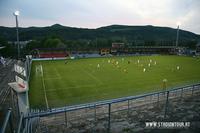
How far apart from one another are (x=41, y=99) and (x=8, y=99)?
147 inches

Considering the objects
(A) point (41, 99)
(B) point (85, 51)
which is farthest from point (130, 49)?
(A) point (41, 99)

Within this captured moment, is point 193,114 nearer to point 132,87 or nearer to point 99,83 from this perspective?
point 132,87

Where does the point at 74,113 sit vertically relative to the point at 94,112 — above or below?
below

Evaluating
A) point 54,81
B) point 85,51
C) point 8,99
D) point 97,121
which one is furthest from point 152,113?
point 85,51

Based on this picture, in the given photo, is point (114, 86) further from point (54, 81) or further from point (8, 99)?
point (8, 99)

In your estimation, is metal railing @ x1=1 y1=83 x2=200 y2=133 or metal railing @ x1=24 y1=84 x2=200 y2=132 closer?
metal railing @ x1=1 y1=83 x2=200 y2=133

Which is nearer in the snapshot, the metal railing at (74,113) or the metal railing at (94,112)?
the metal railing at (74,113)

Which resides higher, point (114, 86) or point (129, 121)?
point (129, 121)

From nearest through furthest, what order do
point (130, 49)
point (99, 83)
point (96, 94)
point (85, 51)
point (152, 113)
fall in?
point (152, 113), point (96, 94), point (99, 83), point (85, 51), point (130, 49)

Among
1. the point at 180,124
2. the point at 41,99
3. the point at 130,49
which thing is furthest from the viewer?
the point at 130,49

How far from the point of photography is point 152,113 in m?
6.33

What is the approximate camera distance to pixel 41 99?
19.6 m

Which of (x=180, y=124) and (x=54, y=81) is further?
(x=54, y=81)

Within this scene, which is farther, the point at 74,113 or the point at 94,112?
the point at 74,113
